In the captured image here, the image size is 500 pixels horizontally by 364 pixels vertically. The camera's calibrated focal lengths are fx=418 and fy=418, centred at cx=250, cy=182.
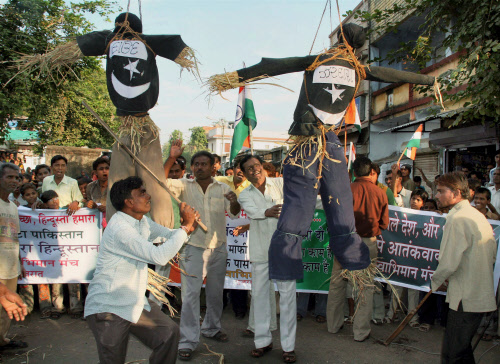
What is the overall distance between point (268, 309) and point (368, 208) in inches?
69.4

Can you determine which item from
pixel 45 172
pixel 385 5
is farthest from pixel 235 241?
pixel 385 5

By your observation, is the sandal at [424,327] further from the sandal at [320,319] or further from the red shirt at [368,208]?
the red shirt at [368,208]

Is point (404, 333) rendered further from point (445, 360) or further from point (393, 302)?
point (445, 360)

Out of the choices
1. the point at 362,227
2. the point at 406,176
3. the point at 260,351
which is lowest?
the point at 260,351

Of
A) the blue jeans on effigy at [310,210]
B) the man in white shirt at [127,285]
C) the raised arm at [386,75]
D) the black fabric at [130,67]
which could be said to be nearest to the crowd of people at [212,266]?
the man in white shirt at [127,285]

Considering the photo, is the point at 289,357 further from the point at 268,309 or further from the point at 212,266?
the point at 212,266

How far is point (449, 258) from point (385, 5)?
1570 cm

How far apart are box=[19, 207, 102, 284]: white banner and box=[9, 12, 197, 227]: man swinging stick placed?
2036mm

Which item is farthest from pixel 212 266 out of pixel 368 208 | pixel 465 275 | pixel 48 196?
pixel 48 196

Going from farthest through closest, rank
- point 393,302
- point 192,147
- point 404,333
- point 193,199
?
point 192,147
point 393,302
point 404,333
point 193,199

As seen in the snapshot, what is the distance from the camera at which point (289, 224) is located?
3941mm

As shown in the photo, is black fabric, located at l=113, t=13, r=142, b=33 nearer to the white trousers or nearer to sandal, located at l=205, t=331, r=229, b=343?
the white trousers

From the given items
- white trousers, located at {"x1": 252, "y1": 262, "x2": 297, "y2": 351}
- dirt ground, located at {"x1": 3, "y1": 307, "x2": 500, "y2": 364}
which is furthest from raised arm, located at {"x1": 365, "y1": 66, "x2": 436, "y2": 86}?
dirt ground, located at {"x1": 3, "y1": 307, "x2": 500, "y2": 364}

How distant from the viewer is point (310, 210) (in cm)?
399
